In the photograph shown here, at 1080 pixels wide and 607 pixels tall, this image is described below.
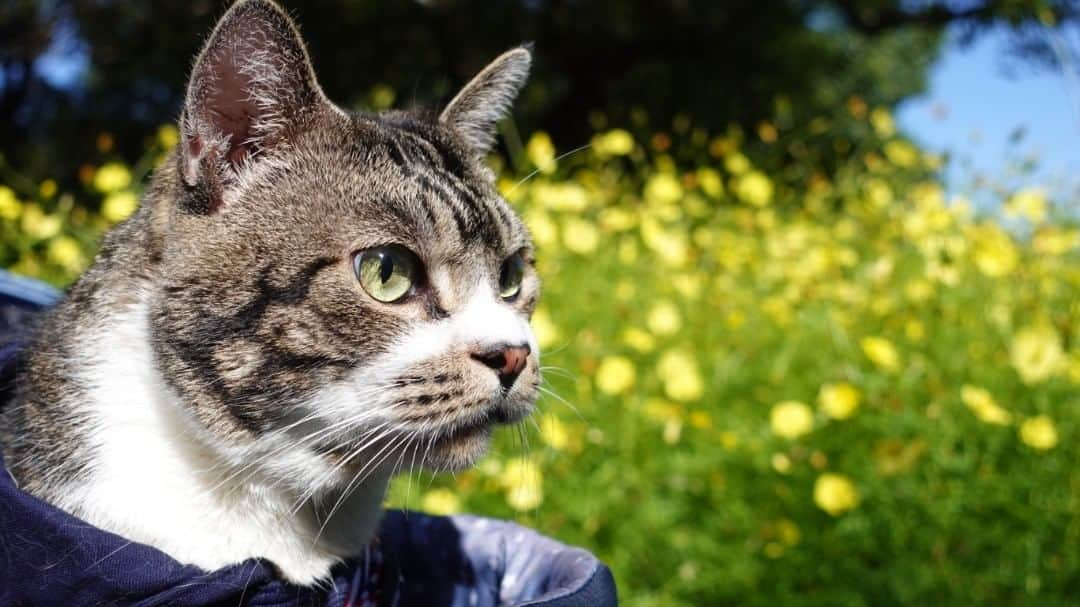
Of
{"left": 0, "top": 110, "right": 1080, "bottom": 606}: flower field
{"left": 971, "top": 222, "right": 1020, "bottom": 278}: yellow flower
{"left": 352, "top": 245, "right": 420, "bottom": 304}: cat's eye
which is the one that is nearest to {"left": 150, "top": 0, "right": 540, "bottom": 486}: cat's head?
{"left": 352, "top": 245, "right": 420, "bottom": 304}: cat's eye

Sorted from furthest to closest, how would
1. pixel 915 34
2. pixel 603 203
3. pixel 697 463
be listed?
pixel 915 34 → pixel 603 203 → pixel 697 463

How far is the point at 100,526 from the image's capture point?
1.18 m

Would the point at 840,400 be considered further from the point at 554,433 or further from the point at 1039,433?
the point at 554,433

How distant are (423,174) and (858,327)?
230cm

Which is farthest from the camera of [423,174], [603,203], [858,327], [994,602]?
[603,203]

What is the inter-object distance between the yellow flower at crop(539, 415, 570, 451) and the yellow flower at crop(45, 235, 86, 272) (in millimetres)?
1577

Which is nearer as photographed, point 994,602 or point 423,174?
point 423,174

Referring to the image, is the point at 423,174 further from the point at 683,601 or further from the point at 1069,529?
the point at 1069,529

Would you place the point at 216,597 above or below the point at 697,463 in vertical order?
above

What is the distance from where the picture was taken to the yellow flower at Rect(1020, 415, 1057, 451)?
2391 millimetres

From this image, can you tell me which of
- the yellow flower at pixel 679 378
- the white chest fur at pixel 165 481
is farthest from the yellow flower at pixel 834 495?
the white chest fur at pixel 165 481

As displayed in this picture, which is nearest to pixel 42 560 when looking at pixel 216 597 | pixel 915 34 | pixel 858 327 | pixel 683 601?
pixel 216 597

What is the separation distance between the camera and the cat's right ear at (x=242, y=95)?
3.82 ft

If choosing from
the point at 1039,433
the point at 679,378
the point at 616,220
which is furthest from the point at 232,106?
the point at 616,220
